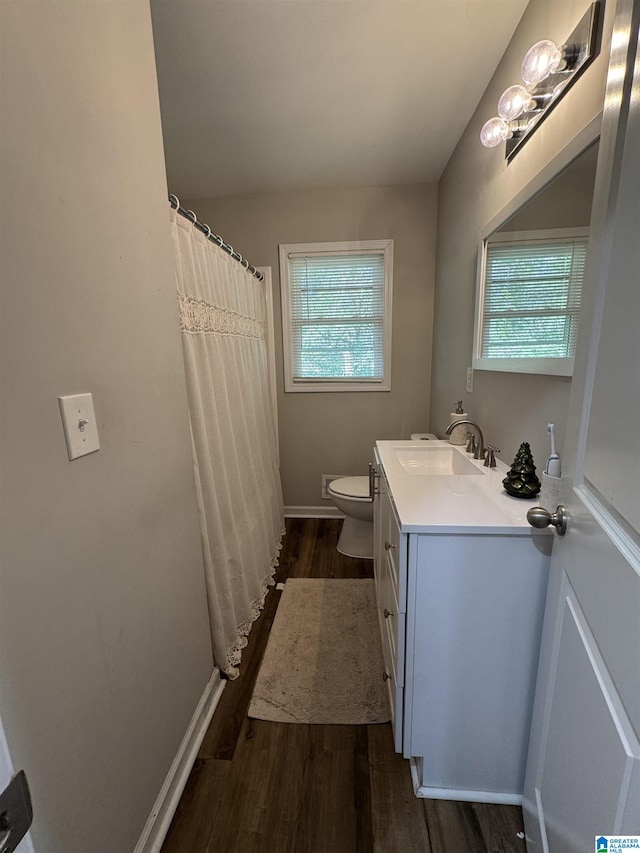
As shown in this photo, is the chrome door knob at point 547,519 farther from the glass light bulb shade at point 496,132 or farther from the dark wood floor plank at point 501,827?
the glass light bulb shade at point 496,132

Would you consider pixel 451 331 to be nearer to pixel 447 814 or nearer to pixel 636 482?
pixel 636 482

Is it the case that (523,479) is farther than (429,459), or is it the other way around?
(429,459)

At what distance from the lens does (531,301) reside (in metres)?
1.21

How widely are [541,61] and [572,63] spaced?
0.09 metres

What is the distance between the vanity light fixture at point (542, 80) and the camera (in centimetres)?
89

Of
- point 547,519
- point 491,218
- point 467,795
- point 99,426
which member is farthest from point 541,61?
point 467,795

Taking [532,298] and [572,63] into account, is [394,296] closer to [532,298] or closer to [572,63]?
[532,298]

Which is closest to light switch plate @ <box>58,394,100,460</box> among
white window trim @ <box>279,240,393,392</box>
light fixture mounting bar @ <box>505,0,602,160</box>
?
light fixture mounting bar @ <box>505,0,602,160</box>

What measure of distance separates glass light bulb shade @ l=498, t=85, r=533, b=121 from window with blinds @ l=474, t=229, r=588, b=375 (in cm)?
37

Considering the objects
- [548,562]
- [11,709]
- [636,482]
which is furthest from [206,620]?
[636,482]

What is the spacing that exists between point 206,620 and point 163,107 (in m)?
2.28

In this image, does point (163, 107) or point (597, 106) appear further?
point (163, 107)

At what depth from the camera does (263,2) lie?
119 cm

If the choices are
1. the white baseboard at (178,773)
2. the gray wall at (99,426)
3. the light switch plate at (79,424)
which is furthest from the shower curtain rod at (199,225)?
the white baseboard at (178,773)
